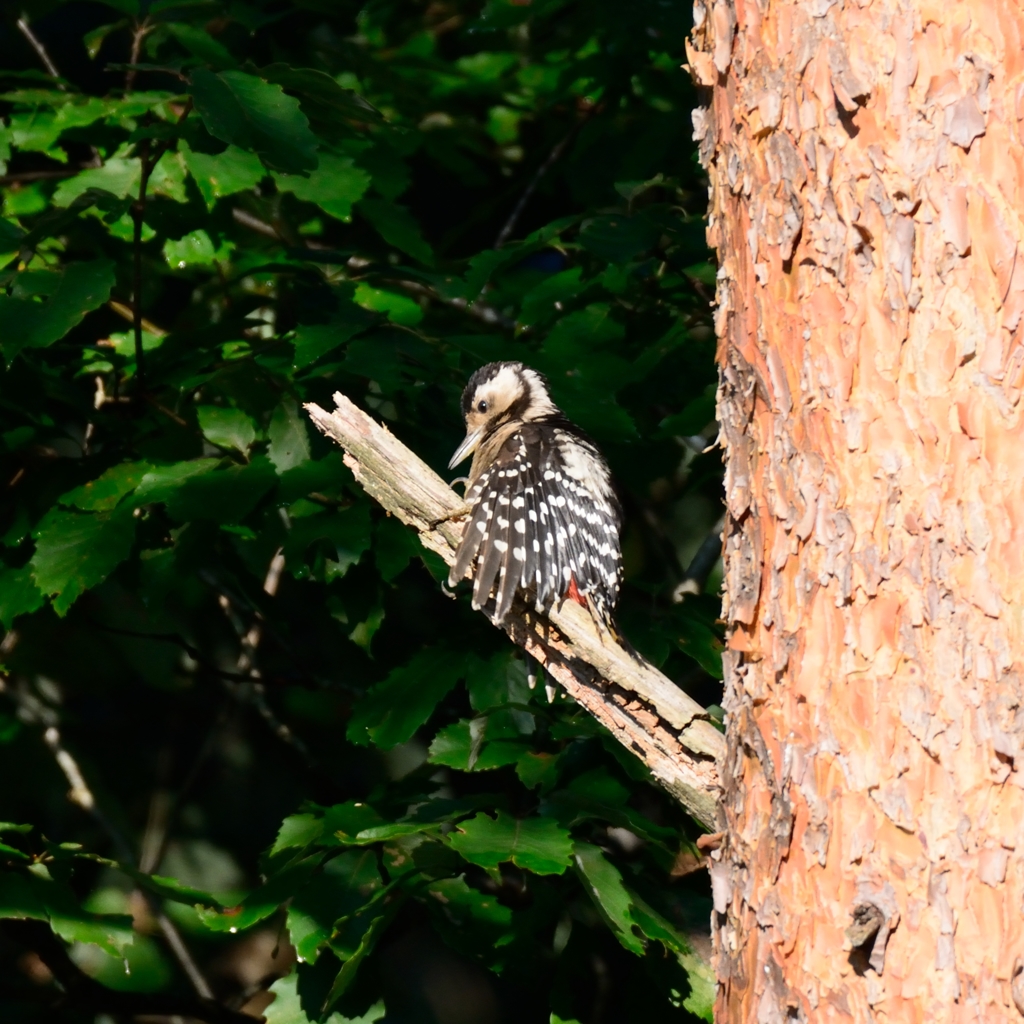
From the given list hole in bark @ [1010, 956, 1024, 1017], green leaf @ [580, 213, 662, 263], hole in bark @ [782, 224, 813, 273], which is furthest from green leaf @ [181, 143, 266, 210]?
hole in bark @ [1010, 956, 1024, 1017]

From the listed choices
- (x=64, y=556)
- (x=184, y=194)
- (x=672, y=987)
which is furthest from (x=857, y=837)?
(x=184, y=194)

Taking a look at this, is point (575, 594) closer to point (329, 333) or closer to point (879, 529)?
point (329, 333)

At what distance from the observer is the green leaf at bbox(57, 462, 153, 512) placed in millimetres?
3439

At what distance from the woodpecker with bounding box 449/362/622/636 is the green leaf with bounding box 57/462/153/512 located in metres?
0.91

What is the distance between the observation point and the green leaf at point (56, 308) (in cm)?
309

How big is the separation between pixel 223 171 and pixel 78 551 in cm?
109

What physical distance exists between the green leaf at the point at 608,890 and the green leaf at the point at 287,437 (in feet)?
4.34

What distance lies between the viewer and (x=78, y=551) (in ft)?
10.9

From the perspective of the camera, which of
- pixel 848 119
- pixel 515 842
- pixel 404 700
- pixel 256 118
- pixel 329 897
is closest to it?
pixel 848 119

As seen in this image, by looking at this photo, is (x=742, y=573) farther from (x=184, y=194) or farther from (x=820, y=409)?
(x=184, y=194)

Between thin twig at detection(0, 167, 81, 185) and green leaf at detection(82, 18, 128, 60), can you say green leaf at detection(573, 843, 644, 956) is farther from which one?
green leaf at detection(82, 18, 128, 60)

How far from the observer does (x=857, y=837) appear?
218cm

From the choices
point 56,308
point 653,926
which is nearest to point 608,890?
point 653,926

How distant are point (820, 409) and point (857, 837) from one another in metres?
0.77
